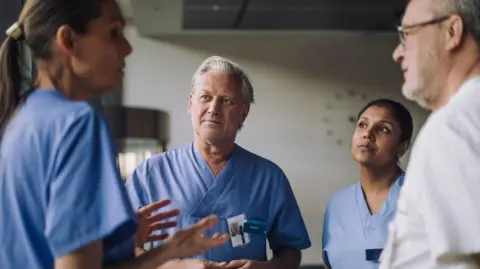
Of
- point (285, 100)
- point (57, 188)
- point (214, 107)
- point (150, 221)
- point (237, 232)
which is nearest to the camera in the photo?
point (57, 188)

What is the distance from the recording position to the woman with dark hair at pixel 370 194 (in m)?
2.12

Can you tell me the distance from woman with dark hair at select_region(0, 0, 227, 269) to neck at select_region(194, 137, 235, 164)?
3.01 ft

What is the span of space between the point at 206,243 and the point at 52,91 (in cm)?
38

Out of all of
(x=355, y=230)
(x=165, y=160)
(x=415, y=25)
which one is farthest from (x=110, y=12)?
(x=355, y=230)

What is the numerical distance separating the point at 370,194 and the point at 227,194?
1.73 ft

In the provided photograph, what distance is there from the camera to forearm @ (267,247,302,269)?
2004mm

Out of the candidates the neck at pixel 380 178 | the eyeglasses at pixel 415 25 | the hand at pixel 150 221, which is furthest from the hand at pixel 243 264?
the eyeglasses at pixel 415 25

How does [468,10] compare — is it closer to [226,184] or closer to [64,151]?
[64,151]

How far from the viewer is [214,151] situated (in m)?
2.10

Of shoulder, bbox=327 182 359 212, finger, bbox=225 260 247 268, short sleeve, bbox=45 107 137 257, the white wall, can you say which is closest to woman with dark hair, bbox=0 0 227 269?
short sleeve, bbox=45 107 137 257

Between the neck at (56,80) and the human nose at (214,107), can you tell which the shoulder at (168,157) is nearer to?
the human nose at (214,107)

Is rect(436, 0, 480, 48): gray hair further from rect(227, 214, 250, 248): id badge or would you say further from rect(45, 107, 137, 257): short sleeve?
rect(227, 214, 250, 248): id badge

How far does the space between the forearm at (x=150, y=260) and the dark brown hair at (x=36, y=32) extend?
1.00 ft

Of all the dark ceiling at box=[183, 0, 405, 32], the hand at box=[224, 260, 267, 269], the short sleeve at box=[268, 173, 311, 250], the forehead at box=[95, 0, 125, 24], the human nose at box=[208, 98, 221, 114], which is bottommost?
the hand at box=[224, 260, 267, 269]
